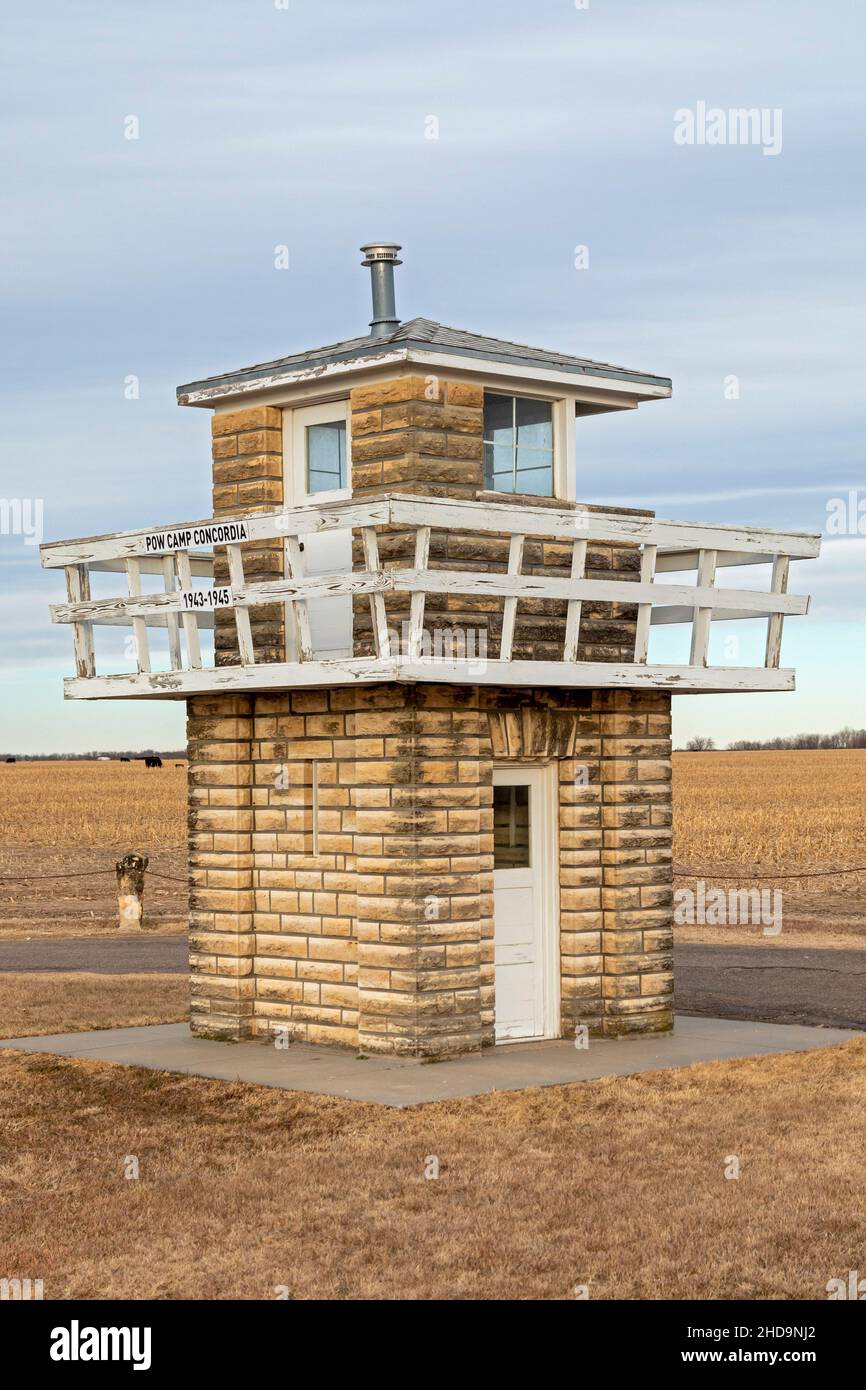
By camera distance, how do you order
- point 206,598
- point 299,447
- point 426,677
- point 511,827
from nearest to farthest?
point 426,677, point 206,598, point 511,827, point 299,447

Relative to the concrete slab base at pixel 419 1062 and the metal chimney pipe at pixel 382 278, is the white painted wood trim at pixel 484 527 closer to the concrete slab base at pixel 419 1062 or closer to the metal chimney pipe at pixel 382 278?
the metal chimney pipe at pixel 382 278

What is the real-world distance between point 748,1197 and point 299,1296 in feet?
9.55

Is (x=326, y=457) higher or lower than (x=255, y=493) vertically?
higher

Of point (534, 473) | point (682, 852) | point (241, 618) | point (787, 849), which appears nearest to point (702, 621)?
point (534, 473)

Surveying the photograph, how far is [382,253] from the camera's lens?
16.0m

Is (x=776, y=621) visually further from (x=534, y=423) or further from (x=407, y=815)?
(x=407, y=815)

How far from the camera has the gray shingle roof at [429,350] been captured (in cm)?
1458

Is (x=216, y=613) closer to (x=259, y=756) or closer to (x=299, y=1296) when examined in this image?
(x=259, y=756)

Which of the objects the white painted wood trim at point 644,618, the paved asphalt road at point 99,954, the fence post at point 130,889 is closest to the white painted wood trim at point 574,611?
the white painted wood trim at point 644,618

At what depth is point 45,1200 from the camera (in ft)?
35.5

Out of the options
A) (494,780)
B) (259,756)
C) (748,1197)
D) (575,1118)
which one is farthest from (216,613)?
(748,1197)

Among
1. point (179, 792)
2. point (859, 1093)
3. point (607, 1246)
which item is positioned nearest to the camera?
point (607, 1246)

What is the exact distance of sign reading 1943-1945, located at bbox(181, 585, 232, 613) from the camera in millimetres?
14672

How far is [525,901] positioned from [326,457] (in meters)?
4.20
